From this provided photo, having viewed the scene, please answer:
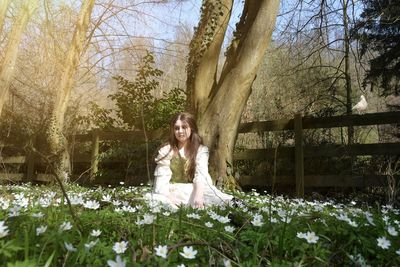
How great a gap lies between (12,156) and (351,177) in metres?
10.4

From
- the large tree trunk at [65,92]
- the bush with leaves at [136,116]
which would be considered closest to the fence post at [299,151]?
the bush with leaves at [136,116]

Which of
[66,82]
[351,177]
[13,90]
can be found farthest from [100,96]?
[351,177]

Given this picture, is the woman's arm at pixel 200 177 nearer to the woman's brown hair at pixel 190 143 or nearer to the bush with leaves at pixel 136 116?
the woman's brown hair at pixel 190 143

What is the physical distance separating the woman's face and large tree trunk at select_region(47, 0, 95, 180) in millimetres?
5993

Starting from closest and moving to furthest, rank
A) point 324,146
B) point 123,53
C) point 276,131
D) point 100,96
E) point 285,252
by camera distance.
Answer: point 285,252 < point 324,146 < point 276,131 < point 123,53 < point 100,96

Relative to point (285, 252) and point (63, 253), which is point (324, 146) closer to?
point (285, 252)

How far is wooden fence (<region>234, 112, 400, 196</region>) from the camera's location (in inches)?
261

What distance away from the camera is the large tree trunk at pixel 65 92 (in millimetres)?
10752

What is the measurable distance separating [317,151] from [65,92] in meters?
7.26

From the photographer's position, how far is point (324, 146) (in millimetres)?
7238

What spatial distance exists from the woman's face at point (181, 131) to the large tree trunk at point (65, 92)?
236 inches

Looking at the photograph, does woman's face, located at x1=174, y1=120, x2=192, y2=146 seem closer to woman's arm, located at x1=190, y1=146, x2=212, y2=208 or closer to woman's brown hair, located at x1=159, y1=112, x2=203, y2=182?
woman's brown hair, located at x1=159, y1=112, x2=203, y2=182

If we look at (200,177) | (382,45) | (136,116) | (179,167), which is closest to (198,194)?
(200,177)

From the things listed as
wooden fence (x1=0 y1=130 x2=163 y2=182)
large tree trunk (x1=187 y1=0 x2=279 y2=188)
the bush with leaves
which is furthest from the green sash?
the bush with leaves
